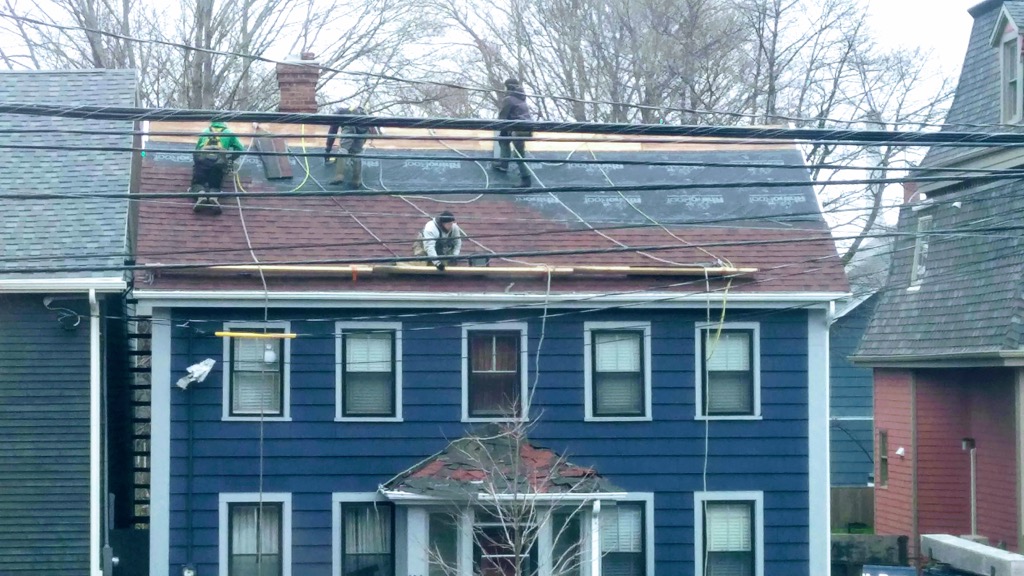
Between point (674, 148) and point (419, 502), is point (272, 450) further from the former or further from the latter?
point (674, 148)

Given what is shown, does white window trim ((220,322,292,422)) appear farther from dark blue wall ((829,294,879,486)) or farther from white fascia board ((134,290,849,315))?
dark blue wall ((829,294,879,486))

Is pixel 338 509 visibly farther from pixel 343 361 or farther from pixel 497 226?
pixel 497 226

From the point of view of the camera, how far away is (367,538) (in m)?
15.6

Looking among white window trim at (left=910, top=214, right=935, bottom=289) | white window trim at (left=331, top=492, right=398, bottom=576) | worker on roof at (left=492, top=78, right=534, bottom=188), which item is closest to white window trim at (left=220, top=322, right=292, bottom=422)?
white window trim at (left=331, top=492, right=398, bottom=576)

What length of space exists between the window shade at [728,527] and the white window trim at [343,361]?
432cm

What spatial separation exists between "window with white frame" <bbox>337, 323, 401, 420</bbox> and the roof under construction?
0.64 meters

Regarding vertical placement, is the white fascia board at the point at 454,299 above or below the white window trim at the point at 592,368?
above

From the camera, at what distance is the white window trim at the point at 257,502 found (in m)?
15.3

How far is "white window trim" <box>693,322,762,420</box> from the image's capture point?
53.1 ft

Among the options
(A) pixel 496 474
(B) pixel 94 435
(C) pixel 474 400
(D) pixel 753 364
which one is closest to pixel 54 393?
(B) pixel 94 435

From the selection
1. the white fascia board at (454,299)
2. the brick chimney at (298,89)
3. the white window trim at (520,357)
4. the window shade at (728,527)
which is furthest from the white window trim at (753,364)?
the brick chimney at (298,89)

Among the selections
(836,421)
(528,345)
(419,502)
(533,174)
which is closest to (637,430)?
(528,345)

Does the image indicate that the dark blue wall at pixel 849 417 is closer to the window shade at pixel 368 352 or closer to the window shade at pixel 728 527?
the window shade at pixel 728 527

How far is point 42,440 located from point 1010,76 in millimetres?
14461
